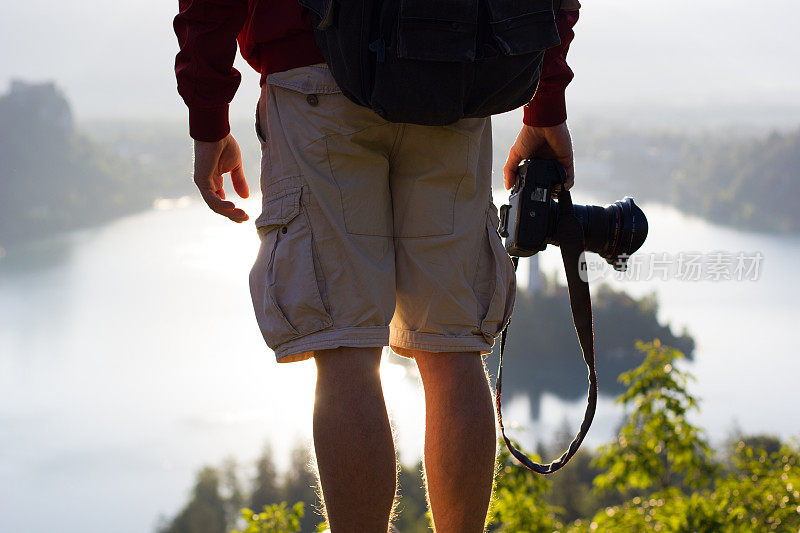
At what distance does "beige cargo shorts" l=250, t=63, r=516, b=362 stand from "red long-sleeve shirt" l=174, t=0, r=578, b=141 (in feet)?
0.13

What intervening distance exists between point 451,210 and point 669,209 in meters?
8.39

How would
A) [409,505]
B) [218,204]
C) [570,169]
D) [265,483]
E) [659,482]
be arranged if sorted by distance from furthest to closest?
1. [265,483]
2. [659,482]
3. [409,505]
4. [570,169]
5. [218,204]

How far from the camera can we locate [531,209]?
1368mm

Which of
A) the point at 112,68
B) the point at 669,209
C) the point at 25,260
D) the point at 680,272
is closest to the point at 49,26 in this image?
the point at 112,68

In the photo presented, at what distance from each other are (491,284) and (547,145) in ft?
1.30

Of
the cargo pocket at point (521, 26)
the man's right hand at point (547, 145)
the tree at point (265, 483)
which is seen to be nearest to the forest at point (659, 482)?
the man's right hand at point (547, 145)

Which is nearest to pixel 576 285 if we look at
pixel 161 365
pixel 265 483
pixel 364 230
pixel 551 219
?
pixel 551 219

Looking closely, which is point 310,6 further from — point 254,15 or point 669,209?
point 669,209

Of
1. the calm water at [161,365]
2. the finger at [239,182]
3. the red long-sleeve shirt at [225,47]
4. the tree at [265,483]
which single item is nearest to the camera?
the red long-sleeve shirt at [225,47]

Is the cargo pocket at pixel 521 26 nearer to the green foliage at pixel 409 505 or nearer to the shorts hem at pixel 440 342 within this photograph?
the shorts hem at pixel 440 342

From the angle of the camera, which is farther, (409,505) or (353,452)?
(409,505)

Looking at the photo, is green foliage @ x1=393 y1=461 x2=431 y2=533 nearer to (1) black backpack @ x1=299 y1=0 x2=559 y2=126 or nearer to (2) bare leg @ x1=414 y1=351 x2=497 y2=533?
(2) bare leg @ x1=414 y1=351 x2=497 y2=533

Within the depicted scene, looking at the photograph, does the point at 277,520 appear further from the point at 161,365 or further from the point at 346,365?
the point at 161,365

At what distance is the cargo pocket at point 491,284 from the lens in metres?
1.17
